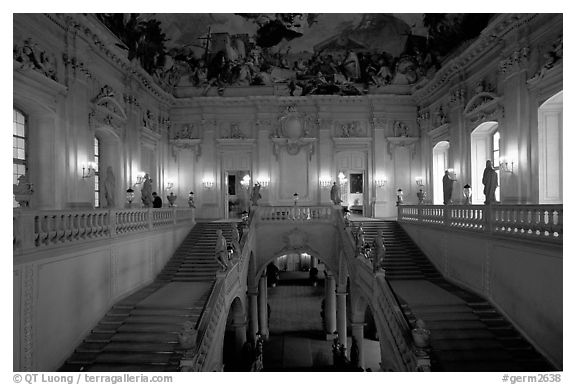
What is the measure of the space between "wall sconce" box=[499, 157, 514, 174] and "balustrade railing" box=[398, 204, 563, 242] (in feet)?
8.67

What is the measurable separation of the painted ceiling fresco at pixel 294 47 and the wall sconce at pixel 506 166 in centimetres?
510

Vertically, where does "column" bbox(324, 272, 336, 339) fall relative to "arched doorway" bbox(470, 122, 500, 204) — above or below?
below

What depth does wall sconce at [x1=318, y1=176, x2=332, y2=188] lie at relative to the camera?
21.1 meters

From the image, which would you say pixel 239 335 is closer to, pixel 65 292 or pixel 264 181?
pixel 65 292

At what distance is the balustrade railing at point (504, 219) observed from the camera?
715 cm

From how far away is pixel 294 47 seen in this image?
19.2 meters

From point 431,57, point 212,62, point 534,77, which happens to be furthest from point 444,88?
point 212,62

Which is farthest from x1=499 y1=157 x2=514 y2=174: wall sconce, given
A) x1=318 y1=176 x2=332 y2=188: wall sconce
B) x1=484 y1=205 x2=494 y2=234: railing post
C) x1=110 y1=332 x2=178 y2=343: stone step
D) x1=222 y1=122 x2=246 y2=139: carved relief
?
x1=222 y1=122 x2=246 y2=139: carved relief

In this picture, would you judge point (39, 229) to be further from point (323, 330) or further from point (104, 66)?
point (323, 330)

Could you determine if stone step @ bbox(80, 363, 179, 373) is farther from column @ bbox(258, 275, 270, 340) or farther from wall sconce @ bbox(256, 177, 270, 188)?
wall sconce @ bbox(256, 177, 270, 188)

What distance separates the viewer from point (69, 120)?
39.2ft

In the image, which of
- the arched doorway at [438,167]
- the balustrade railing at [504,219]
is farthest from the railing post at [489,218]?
the arched doorway at [438,167]

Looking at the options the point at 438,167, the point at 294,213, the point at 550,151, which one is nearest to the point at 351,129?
the point at 438,167

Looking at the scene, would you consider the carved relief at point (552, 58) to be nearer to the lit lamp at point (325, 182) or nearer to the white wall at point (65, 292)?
the lit lamp at point (325, 182)
